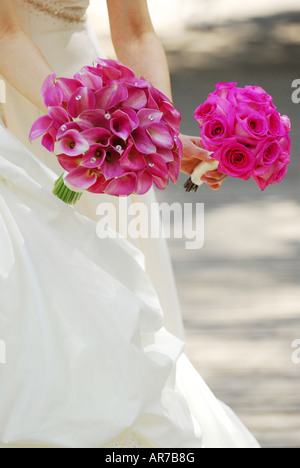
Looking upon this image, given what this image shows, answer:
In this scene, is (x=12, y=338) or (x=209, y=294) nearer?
(x=12, y=338)

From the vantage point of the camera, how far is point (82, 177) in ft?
4.64

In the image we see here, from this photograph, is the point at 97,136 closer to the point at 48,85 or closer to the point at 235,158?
the point at 48,85

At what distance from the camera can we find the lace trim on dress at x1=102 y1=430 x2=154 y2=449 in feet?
5.08

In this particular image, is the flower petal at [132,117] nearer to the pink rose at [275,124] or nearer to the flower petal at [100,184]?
the flower petal at [100,184]

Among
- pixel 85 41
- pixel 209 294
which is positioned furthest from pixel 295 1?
pixel 85 41

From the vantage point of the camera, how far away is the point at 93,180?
141cm

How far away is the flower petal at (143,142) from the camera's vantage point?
1.38m

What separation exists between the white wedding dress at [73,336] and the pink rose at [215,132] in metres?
0.26


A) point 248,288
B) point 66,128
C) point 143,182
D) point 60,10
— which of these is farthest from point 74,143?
point 248,288

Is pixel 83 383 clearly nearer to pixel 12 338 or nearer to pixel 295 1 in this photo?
pixel 12 338

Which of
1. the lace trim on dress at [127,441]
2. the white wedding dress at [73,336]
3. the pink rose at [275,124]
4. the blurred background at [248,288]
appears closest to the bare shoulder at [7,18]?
the white wedding dress at [73,336]

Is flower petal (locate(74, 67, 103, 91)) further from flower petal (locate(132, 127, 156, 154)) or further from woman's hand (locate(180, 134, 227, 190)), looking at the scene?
woman's hand (locate(180, 134, 227, 190))

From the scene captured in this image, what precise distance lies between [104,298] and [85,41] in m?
0.61

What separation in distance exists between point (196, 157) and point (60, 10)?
1.48 ft
